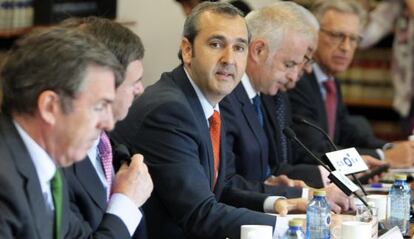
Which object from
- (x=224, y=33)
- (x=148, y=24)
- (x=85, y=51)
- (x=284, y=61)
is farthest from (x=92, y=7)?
(x=85, y=51)

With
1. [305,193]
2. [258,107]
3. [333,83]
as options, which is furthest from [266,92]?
[333,83]

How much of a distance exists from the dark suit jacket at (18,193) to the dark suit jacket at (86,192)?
0.39 meters

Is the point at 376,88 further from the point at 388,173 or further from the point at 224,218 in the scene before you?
the point at 224,218

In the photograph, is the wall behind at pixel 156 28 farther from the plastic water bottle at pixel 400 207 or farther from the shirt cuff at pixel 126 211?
the shirt cuff at pixel 126 211

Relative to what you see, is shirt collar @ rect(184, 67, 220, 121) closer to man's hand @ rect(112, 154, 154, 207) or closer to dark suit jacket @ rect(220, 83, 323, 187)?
dark suit jacket @ rect(220, 83, 323, 187)

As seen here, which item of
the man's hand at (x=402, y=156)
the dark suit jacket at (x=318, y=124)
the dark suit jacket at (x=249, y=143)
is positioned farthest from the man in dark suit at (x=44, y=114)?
the man's hand at (x=402, y=156)

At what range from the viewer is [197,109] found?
3230 mm

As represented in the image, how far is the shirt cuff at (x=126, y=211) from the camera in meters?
2.64

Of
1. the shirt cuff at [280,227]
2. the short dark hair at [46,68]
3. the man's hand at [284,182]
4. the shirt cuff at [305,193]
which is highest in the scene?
the short dark hair at [46,68]

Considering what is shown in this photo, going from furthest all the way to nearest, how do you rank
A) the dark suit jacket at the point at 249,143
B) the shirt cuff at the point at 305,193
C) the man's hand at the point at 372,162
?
the man's hand at the point at 372,162, the dark suit jacket at the point at 249,143, the shirt cuff at the point at 305,193

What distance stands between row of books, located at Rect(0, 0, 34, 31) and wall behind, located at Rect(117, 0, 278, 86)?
28.6 inches

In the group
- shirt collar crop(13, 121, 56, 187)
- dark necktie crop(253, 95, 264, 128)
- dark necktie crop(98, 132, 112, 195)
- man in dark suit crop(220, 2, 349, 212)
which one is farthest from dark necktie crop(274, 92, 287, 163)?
shirt collar crop(13, 121, 56, 187)

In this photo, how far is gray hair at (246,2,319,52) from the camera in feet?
13.0

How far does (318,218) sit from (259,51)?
4.06 feet
